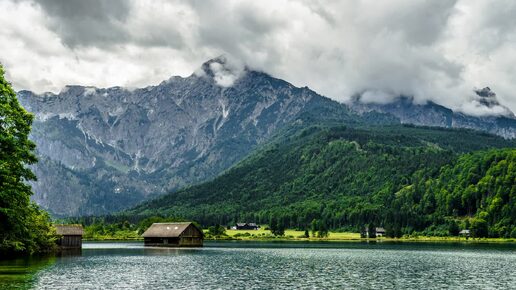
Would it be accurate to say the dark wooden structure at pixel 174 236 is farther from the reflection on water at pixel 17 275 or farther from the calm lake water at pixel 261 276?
the reflection on water at pixel 17 275

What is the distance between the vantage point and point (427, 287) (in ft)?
205

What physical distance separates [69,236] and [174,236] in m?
39.3

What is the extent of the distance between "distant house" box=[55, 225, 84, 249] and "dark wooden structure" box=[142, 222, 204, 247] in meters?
34.3

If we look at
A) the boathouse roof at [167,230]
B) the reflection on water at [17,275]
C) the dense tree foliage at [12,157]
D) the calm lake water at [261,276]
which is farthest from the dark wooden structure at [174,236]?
the dense tree foliage at [12,157]

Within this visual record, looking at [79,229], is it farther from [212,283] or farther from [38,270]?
[212,283]

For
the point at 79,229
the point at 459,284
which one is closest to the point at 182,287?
the point at 459,284

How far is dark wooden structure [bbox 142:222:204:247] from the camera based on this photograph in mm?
177500

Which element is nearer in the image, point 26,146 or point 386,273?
point 26,146

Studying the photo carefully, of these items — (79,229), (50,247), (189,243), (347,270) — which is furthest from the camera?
(189,243)

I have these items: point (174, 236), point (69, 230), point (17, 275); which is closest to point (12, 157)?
point (17, 275)

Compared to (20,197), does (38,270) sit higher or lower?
lower

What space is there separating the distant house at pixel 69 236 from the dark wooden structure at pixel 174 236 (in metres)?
34.3

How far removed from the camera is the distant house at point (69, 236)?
5694 inches

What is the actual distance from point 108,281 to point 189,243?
11354cm
